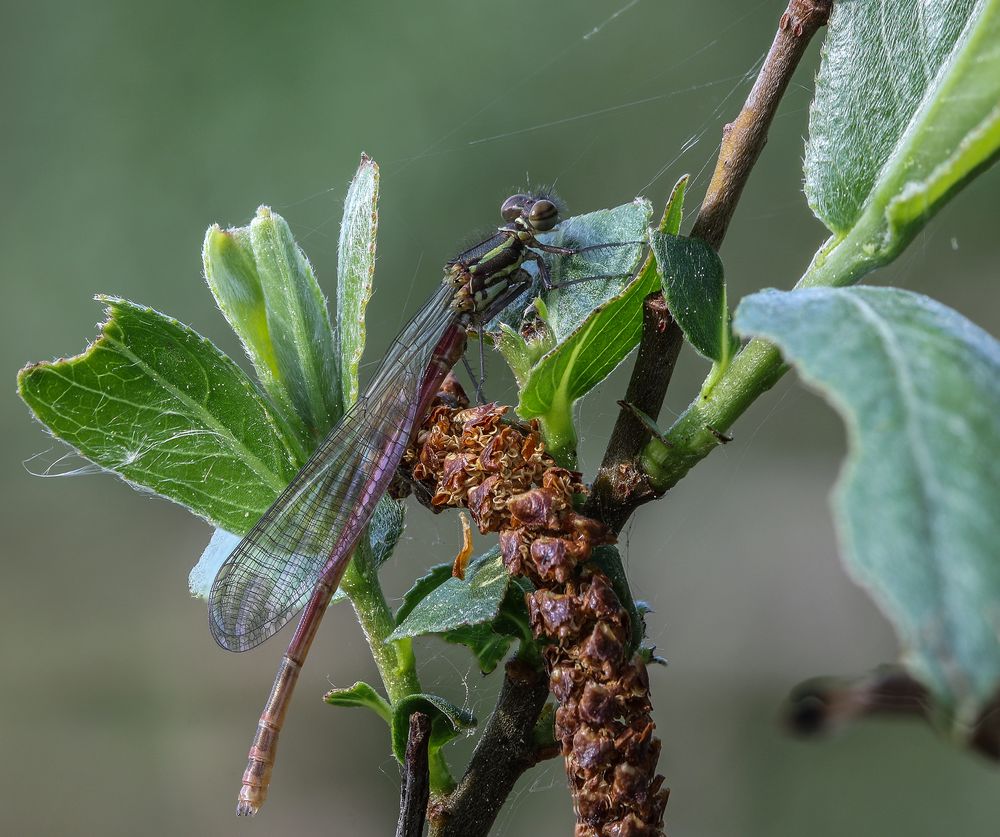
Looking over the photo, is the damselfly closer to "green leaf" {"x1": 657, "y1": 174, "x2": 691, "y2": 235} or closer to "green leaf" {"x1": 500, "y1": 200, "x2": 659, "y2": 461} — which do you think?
"green leaf" {"x1": 500, "y1": 200, "x2": 659, "y2": 461}

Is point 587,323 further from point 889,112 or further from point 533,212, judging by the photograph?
point 533,212

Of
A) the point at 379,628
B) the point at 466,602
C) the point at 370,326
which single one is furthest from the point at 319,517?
the point at 370,326

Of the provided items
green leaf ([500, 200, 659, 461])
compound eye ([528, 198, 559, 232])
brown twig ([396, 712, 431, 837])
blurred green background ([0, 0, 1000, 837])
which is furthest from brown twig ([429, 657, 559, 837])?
blurred green background ([0, 0, 1000, 837])

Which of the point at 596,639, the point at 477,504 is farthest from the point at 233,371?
the point at 596,639

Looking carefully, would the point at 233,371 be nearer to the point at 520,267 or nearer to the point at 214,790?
the point at 520,267

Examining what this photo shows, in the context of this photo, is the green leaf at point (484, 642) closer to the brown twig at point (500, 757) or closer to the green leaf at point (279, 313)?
the brown twig at point (500, 757)

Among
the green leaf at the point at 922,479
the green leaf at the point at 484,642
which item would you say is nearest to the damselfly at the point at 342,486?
the green leaf at the point at 484,642
